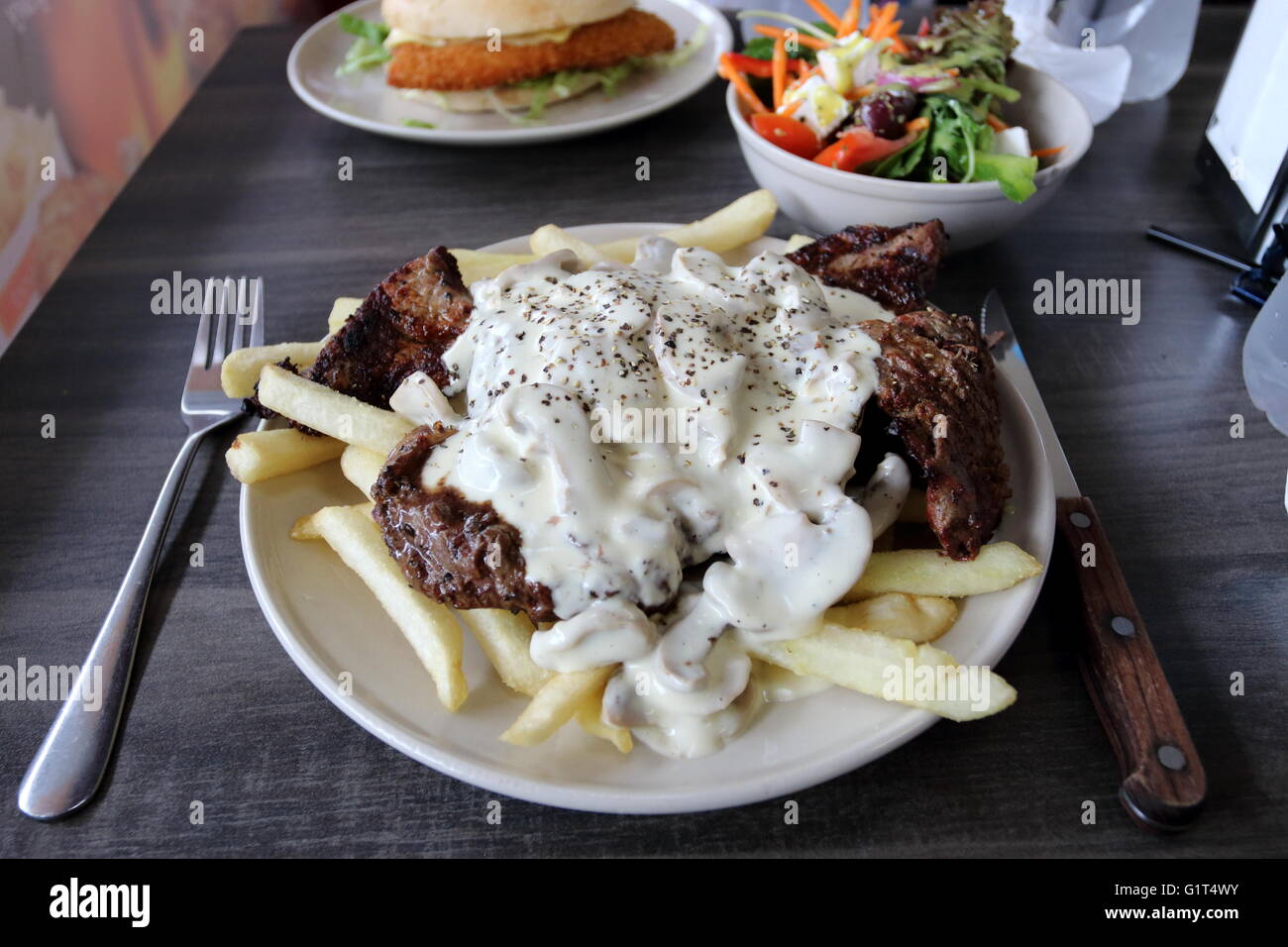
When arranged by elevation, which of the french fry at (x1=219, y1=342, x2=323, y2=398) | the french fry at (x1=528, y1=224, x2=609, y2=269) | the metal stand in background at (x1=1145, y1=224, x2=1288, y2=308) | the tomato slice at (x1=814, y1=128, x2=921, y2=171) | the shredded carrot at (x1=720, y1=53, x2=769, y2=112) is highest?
the shredded carrot at (x1=720, y1=53, x2=769, y2=112)

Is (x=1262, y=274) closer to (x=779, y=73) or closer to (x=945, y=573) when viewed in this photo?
(x=779, y=73)

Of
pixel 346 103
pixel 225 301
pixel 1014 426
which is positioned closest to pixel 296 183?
pixel 346 103

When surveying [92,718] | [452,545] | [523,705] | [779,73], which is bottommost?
[92,718]

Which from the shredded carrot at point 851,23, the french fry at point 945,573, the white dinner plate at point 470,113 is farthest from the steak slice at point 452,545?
the shredded carrot at point 851,23

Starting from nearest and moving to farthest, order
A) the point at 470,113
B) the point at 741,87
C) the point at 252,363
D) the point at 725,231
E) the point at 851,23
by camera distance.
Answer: the point at 252,363, the point at 725,231, the point at 741,87, the point at 851,23, the point at 470,113

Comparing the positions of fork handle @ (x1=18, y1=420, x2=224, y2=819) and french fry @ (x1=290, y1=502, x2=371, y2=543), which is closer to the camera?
fork handle @ (x1=18, y1=420, x2=224, y2=819)

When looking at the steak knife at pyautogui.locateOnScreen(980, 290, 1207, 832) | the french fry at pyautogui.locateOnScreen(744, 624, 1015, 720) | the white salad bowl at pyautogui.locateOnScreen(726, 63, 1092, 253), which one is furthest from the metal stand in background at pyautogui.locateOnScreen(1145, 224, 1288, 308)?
the french fry at pyautogui.locateOnScreen(744, 624, 1015, 720)

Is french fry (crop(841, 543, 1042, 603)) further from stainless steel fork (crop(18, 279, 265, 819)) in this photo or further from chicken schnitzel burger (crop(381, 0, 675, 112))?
chicken schnitzel burger (crop(381, 0, 675, 112))

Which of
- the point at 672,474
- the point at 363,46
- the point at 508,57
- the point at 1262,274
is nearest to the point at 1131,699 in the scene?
the point at 672,474

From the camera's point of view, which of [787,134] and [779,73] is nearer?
[787,134]
